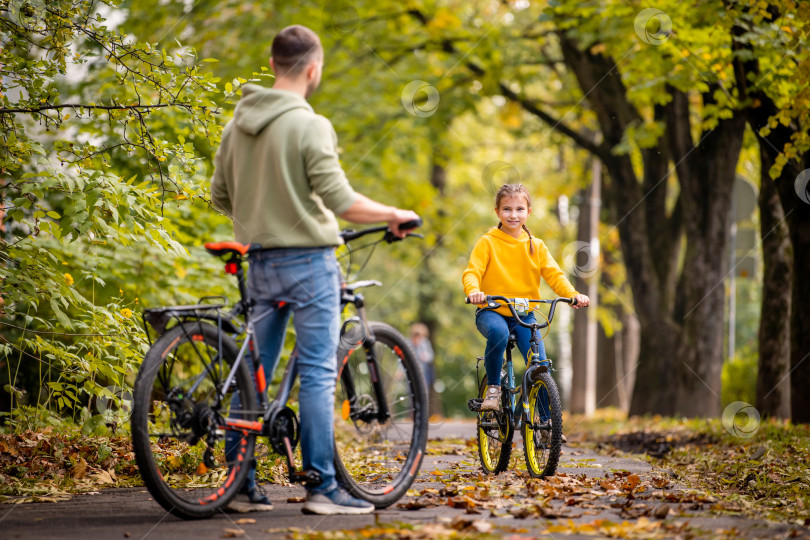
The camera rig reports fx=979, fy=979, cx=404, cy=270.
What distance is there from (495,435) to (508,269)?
1.08m

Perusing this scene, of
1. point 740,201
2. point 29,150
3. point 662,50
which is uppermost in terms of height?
point 662,50

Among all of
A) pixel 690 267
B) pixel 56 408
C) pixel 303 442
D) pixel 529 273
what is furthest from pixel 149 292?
pixel 690 267

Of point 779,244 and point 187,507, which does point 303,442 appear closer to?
point 187,507

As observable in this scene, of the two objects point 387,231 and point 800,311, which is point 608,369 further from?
point 387,231

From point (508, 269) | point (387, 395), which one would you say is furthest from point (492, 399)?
point (387, 395)

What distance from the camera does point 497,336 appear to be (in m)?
A: 5.98

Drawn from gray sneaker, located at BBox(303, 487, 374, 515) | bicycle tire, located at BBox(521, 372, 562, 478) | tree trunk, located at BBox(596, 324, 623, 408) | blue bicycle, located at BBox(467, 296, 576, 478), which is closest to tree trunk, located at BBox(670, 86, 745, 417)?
tree trunk, located at BBox(596, 324, 623, 408)

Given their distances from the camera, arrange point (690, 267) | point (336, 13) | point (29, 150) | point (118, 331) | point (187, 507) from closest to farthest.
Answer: point (187, 507) < point (29, 150) < point (118, 331) < point (690, 267) < point (336, 13)

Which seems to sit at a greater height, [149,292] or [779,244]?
[779,244]

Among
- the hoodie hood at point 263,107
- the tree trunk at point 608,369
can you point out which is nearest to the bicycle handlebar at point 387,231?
the hoodie hood at point 263,107

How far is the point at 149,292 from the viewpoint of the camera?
8289 millimetres

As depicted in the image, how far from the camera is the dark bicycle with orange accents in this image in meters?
4.20

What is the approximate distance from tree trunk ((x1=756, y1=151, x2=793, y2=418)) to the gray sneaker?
804 centimetres

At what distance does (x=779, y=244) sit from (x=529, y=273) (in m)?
6.51
